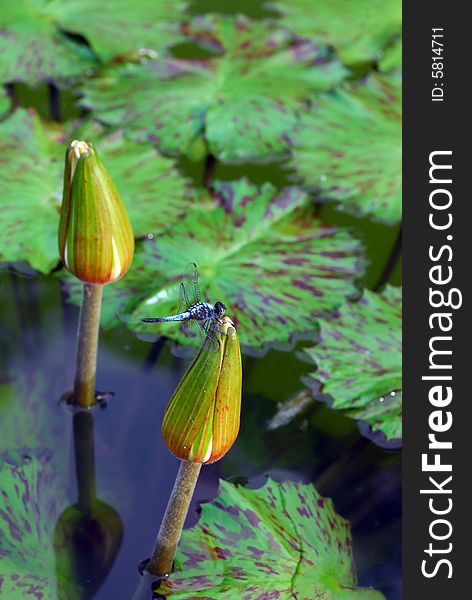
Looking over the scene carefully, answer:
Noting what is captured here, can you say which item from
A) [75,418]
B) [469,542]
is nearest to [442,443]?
[469,542]

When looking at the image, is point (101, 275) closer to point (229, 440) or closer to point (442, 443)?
point (229, 440)

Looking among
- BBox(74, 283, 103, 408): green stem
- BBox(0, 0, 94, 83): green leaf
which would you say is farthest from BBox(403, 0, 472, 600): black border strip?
BBox(0, 0, 94, 83): green leaf

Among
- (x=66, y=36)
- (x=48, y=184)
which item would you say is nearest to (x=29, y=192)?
(x=48, y=184)

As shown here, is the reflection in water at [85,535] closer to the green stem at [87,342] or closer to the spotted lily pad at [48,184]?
the green stem at [87,342]

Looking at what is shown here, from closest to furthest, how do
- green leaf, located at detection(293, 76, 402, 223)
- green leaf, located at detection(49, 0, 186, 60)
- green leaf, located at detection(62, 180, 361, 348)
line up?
green leaf, located at detection(62, 180, 361, 348)
green leaf, located at detection(293, 76, 402, 223)
green leaf, located at detection(49, 0, 186, 60)

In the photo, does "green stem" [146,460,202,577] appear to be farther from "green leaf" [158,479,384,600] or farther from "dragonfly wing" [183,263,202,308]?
"dragonfly wing" [183,263,202,308]

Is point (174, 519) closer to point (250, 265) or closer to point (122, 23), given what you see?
point (250, 265)

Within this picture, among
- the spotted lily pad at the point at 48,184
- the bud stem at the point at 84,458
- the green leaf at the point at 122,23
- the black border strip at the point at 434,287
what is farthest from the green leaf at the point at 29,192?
the black border strip at the point at 434,287
